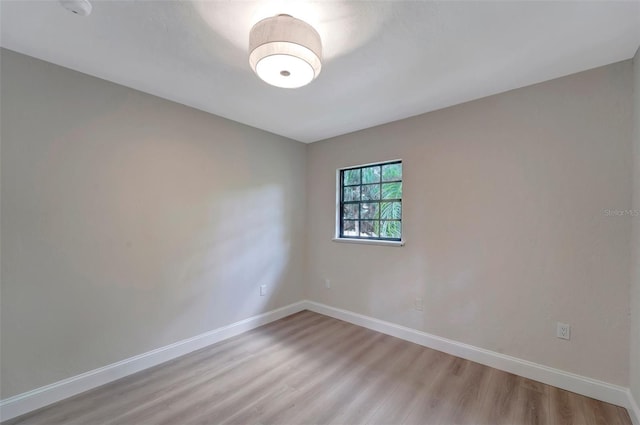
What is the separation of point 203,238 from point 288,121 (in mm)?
1600

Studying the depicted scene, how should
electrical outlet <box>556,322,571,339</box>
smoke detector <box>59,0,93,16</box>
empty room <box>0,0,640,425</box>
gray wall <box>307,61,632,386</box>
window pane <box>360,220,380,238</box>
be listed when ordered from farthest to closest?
window pane <box>360,220,380,238</box> < electrical outlet <box>556,322,571,339</box> < gray wall <box>307,61,632,386</box> < empty room <box>0,0,640,425</box> < smoke detector <box>59,0,93,16</box>

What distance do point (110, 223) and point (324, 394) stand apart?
2.17m

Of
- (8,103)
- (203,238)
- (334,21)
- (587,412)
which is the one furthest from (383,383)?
(8,103)

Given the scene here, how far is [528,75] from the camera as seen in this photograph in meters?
2.04

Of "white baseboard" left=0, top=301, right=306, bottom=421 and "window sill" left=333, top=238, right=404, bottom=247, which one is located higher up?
"window sill" left=333, top=238, right=404, bottom=247

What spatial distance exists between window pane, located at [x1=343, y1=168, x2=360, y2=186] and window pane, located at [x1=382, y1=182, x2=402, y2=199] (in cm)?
42

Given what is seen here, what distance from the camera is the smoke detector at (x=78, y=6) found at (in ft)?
4.38

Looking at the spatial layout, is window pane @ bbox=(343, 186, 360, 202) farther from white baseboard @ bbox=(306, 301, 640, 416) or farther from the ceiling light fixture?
the ceiling light fixture

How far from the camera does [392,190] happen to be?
3102mm

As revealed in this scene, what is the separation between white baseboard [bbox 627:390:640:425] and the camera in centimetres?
164

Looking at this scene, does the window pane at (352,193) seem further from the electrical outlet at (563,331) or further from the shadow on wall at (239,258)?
the electrical outlet at (563,331)

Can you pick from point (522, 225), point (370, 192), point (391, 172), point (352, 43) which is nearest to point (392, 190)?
point (391, 172)

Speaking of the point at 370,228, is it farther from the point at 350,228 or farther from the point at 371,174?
the point at 371,174

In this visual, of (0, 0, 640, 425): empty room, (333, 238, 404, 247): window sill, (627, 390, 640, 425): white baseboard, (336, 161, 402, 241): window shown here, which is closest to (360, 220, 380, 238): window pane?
(336, 161, 402, 241): window
